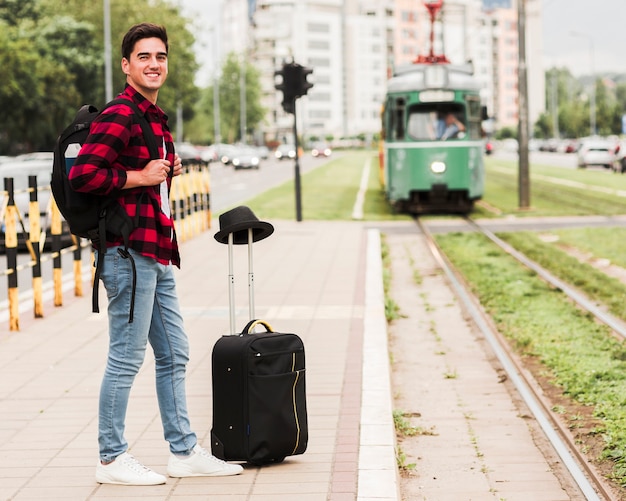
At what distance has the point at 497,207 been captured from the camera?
2956 cm

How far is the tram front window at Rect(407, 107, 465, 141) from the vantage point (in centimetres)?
2603

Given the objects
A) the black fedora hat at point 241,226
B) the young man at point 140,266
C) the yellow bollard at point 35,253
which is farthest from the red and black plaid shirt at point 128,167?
the yellow bollard at point 35,253

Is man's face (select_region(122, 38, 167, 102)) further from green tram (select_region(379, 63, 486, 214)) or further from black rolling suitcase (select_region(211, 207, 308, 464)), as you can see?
green tram (select_region(379, 63, 486, 214))

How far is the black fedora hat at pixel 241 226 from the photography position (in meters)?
5.85

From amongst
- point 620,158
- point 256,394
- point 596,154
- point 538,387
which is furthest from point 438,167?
point 596,154

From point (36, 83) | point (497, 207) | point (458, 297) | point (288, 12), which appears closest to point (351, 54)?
point (288, 12)

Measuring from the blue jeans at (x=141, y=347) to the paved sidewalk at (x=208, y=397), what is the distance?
229 mm

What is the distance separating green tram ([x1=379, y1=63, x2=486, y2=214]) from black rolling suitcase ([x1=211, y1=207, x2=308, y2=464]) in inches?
800

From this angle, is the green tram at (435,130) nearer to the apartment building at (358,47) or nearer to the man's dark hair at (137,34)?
the man's dark hair at (137,34)

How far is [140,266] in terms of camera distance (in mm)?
5441

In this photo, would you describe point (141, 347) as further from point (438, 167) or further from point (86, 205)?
point (438, 167)

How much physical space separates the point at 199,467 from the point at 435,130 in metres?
20.9

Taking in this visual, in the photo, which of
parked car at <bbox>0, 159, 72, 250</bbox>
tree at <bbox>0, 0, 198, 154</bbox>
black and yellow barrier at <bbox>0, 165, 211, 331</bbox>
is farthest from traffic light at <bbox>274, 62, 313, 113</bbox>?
tree at <bbox>0, 0, 198, 154</bbox>

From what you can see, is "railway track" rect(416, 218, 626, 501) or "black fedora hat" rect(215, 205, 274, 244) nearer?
"black fedora hat" rect(215, 205, 274, 244)
